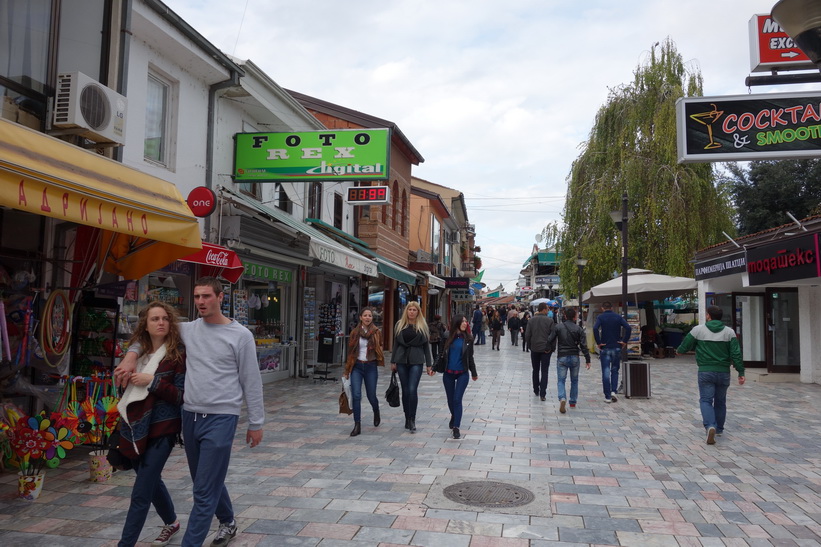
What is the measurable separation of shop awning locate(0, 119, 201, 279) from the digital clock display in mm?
9383

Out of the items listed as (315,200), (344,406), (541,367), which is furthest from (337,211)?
(344,406)

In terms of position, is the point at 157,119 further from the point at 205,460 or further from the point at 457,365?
the point at 205,460

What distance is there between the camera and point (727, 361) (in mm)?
7648

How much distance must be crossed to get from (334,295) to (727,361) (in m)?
11.8

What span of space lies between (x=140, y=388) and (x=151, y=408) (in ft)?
0.46

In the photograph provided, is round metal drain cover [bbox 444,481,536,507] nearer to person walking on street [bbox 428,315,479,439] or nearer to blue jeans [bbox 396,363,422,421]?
person walking on street [bbox 428,315,479,439]

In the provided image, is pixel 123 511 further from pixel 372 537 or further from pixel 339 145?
pixel 339 145

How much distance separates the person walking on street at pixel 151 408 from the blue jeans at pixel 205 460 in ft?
0.45

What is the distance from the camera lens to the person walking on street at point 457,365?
790cm

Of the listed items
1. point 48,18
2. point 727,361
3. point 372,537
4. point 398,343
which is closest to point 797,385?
point 727,361

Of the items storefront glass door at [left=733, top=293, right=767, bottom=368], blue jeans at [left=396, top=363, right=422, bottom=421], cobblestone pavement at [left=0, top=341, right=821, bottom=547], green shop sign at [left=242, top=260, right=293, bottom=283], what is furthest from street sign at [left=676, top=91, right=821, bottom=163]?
storefront glass door at [left=733, top=293, right=767, bottom=368]

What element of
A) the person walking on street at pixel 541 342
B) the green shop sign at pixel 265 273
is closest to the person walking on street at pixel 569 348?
the person walking on street at pixel 541 342

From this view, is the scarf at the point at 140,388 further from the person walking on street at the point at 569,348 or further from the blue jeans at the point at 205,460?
the person walking on street at the point at 569,348

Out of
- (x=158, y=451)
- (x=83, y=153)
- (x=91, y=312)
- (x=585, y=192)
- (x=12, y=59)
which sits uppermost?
(x=585, y=192)
